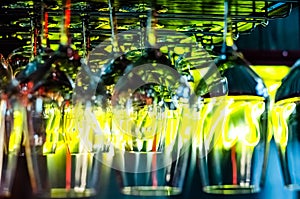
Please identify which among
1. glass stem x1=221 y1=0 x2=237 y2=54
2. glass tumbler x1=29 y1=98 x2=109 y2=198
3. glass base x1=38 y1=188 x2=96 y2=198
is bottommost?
glass base x1=38 y1=188 x2=96 y2=198

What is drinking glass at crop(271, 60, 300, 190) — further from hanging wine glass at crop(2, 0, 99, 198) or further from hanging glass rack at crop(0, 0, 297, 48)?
hanging wine glass at crop(2, 0, 99, 198)

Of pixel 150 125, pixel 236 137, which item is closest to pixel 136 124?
pixel 150 125

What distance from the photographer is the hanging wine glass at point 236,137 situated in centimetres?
82

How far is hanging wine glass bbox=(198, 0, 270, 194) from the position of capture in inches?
32.5

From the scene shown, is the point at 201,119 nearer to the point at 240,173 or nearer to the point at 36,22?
the point at 240,173

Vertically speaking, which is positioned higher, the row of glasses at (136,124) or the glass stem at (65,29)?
the glass stem at (65,29)

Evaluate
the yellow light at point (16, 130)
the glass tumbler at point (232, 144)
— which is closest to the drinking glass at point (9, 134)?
the yellow light at point (16, 130)

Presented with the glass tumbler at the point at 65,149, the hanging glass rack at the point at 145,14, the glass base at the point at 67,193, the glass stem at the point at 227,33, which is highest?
the hanging glass rack at the point at 145,14

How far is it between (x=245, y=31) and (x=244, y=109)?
38cm

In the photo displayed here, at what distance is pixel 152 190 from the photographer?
2.77ft

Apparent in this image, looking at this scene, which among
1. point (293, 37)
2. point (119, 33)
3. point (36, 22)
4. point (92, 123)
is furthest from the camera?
point (293, 37)

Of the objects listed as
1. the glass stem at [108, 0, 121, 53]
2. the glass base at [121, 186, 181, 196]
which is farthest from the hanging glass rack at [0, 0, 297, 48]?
the glass base at [121, 186, 181, 196]

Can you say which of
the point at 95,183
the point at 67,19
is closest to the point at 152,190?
the point at 95,183

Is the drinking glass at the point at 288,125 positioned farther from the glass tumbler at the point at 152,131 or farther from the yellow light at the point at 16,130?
the yellow light at the point at 16,130
